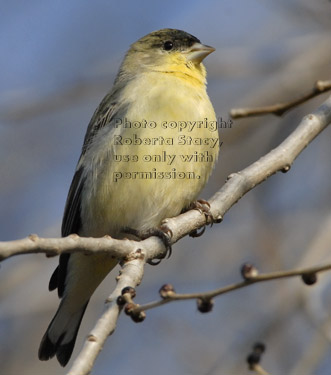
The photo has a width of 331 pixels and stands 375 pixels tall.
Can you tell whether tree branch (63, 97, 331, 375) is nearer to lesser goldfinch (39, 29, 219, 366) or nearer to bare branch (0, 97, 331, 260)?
bare branch (0, 97, 331, 260)

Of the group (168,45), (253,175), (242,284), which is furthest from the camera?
(168,45)

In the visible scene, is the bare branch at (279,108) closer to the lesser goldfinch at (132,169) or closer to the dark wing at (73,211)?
the lesser goldfinch at (132,169)

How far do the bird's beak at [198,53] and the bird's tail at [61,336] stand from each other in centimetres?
230

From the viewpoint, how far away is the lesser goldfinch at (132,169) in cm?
489

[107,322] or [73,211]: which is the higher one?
[107,322]

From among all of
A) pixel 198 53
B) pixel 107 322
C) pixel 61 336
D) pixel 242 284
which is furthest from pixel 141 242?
pixel 198 53

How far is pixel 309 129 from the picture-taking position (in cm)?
406

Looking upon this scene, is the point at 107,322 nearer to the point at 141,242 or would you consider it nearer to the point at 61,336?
the point at 141,242

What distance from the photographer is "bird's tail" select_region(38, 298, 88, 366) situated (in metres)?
5.14

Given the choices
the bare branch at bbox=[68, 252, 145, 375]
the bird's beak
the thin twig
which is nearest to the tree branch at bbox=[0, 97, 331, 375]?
the bare branch at bbox=[68, 252, 145, 375]

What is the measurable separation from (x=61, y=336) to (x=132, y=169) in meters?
1.47

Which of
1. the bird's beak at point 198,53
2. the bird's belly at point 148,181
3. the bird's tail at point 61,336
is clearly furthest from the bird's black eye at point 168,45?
the bird's tail at point 61,336

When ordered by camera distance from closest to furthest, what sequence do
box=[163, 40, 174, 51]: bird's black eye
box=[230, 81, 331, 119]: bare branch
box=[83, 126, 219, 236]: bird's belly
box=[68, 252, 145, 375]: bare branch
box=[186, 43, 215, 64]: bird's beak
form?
box=[68, 252, 145, 375]: bare branch, box=[230, 81, 331, 119]: bare branch, box=[83, 126, 219, 236]: bird's belly, box=[186, 43, 215, 64]: bird's beak, box=[163, 40, 174, 51]: bird's black eye

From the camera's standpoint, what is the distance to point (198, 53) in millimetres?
5766
